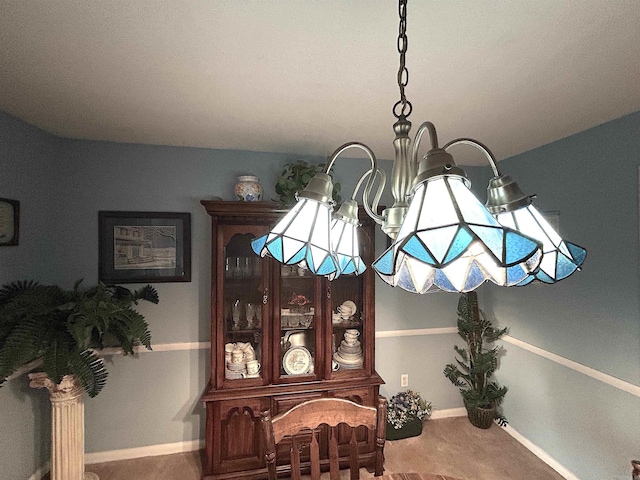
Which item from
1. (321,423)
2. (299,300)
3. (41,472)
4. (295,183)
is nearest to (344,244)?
(321,423)

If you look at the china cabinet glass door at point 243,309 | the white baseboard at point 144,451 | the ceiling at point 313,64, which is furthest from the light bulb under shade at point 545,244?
the white baseboard at point 144,451

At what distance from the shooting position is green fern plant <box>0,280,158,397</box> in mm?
1659

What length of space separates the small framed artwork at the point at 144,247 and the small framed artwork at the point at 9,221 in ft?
1.63

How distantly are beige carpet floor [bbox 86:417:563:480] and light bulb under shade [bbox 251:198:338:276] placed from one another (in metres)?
2.20

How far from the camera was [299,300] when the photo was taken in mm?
2430

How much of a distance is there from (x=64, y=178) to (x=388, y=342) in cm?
291

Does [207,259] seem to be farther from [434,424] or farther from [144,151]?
[434,424]

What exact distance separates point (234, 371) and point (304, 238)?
195cm

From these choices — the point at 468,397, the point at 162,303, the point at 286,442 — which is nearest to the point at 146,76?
the point at 162,303

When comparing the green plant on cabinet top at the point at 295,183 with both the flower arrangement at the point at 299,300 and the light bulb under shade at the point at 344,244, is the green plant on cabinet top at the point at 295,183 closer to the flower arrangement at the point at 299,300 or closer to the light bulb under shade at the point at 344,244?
the flower arrangement at the point at 299,300

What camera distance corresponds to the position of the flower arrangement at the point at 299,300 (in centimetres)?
243

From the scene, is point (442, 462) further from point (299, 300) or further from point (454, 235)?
point (454, 235)

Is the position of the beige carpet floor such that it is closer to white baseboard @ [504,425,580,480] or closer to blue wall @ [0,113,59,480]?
white baseboard @ [504,425,580,480]

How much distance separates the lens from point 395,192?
751 millimetres
